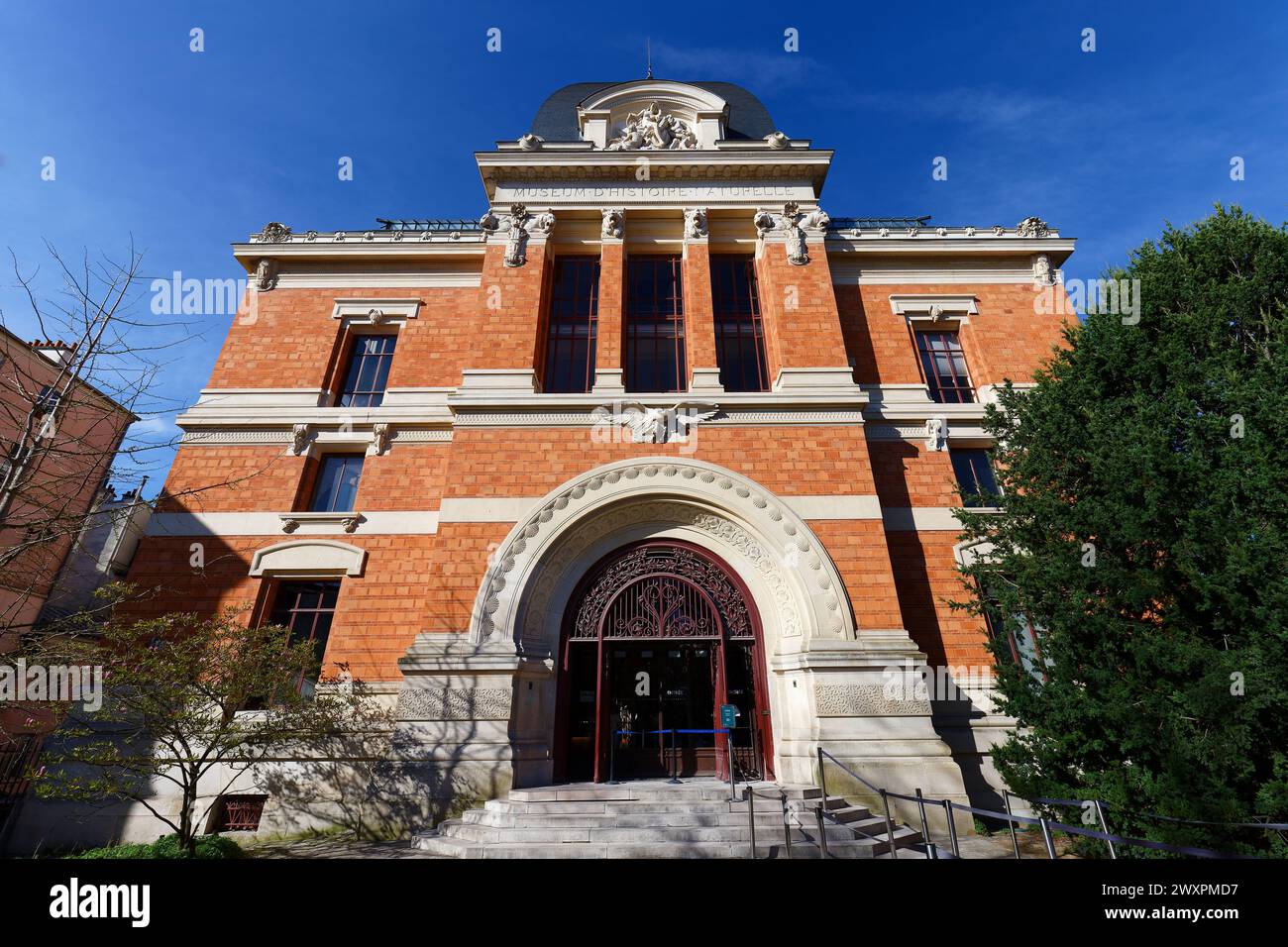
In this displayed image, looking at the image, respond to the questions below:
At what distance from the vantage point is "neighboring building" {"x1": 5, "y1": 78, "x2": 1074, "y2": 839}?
10.1 m

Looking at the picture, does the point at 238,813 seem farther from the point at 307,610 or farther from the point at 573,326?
the point at 573,326

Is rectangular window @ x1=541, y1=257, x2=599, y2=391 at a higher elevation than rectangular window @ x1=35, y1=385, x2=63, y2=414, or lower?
higher

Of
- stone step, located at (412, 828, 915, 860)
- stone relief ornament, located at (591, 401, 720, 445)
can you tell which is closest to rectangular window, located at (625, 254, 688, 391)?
stone relief ornament, located at (591, 401, 720, 445)

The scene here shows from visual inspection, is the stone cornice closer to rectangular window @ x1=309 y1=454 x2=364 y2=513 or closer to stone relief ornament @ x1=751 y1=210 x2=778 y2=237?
stone relief ornament @ x1=751 y1=210 x2=778 y2=237

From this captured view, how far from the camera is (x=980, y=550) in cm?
1178

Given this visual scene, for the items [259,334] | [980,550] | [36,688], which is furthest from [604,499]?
[259,334]

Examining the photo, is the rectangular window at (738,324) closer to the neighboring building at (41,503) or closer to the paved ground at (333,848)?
the paved ground at (333,848)

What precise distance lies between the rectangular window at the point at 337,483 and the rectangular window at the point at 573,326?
5.07 metres

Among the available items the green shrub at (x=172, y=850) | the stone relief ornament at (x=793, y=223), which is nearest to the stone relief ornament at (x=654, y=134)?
the stone relief ornament at (x=793, y=223)

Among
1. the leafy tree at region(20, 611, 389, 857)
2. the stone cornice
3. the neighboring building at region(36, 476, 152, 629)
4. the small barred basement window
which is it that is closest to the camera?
the leafy tree at region(20, 611, 389, 857)

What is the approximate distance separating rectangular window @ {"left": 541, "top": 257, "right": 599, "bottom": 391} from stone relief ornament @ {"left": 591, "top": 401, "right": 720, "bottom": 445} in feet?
5.83

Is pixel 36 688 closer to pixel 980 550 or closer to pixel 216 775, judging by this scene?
pixel 216 775

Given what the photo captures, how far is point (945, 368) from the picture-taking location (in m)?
14.8

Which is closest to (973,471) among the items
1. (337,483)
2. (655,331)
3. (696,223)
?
(655,331)
